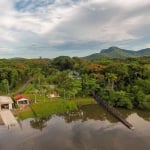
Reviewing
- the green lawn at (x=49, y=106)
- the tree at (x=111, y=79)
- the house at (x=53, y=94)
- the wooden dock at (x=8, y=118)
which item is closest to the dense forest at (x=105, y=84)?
the tree at (x=111, y=79)

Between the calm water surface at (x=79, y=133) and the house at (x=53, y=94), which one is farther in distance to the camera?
the house at (x=53, y=94)

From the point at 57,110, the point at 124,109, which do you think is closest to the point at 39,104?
the point at 57,110

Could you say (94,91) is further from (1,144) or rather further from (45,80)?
(1,144)

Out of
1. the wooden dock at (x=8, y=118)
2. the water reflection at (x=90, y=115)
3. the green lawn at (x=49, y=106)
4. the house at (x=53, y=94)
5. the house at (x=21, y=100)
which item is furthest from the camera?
the house at (x=53, y=94)

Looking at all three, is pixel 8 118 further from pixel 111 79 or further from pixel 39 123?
pixel 111 79

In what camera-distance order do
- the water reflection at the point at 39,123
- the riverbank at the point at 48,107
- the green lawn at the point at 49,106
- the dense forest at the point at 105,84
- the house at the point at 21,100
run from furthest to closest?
the house at the point at 21,100
the dense forest at the point at 105,84
the green lawn at the point at 49,106
the riverbank at the point at 48,107
the water reflection at the point at 39,123

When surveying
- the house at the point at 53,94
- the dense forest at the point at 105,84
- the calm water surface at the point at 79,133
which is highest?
the dense forest at the point at 105,84

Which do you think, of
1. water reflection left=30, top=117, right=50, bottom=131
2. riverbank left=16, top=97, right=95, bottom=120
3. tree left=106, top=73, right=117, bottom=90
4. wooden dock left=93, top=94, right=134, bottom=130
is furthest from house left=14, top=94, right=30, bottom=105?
tree left=106, top=73, right=117, bottom=90

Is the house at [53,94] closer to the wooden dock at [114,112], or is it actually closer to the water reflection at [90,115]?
the wooden dock at [114,112]

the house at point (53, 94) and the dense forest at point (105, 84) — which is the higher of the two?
the dense forest at point (105, 84)
